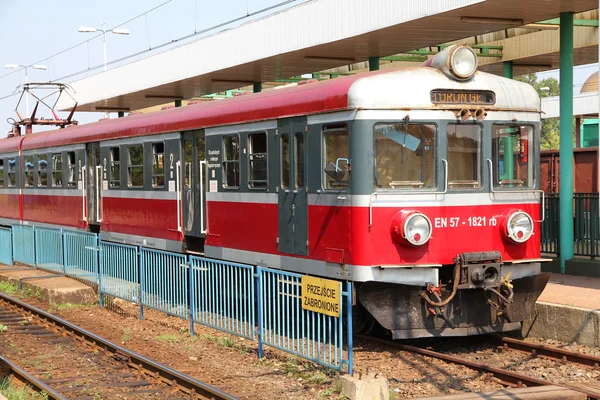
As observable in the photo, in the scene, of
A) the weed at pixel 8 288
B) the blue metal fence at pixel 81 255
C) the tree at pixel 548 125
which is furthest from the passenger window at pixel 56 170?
the tree at pixel 548 125

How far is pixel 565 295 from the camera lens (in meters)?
12.8

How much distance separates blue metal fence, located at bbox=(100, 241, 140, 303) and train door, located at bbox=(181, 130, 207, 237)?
1099mm

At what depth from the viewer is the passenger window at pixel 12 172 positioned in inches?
1007

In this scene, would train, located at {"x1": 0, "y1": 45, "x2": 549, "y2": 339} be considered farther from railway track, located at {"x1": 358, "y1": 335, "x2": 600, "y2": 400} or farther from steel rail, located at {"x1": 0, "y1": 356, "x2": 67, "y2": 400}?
steel rail, located at {"x1": 0, "y1": 356, "x2": 67, "y2": 400}

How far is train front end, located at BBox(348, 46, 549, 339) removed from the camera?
10.7 m

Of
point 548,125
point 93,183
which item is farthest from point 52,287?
point 548,125

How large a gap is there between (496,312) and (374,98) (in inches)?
122

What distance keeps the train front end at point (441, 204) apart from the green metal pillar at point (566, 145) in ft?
14.0

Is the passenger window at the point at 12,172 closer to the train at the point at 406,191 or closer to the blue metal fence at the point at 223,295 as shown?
the train at the point at 406,191

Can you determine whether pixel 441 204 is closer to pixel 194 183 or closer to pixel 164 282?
pixel 164 282

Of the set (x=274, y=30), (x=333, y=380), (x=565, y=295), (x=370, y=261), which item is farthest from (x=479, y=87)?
(x=274, y=30)

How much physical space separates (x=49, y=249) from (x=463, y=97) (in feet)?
36.2

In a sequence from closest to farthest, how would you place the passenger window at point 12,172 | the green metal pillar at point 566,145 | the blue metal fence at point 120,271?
the blue metal fence at point 120,271
the green metal pillar at point 566,145
the passenger window at point 12,172

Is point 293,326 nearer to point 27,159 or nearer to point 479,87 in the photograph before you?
point 479,87
